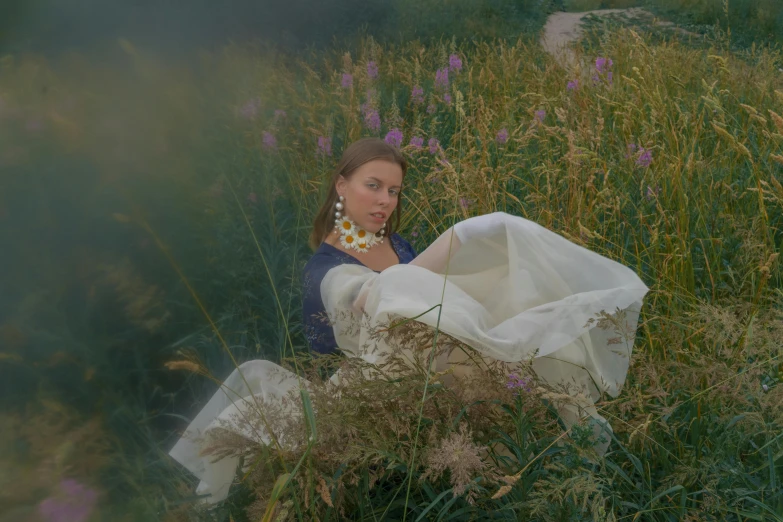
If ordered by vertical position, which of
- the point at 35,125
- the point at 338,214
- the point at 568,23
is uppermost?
the point at 35,125

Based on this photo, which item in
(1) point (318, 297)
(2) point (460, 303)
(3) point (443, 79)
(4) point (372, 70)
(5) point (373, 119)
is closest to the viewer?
(2) point (460, 303)

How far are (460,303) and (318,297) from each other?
42cm

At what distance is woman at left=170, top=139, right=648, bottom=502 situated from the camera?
4.31 feet

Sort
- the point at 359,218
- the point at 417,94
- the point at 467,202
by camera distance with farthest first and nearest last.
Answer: the point at 417,94, the point at 467,202, the point at 359,218

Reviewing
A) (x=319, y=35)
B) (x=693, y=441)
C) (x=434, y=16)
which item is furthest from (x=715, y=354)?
(x=434, y=16)

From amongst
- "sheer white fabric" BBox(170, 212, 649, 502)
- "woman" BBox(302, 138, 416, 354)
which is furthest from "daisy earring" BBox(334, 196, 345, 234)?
"sheer white fabric" BBox(170, 212, 649, 502)

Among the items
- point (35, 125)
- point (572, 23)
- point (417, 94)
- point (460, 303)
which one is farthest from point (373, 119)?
point (572, 23)

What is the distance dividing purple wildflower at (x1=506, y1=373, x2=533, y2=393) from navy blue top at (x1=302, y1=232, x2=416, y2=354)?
1.76ft

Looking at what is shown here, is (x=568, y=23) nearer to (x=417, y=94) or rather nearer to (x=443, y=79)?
(x=443, y=79)

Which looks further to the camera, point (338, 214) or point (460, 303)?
point (338, 214)

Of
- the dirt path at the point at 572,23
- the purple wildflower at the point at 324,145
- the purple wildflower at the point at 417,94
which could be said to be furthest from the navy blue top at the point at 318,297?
the dirt path at the point at 572,23

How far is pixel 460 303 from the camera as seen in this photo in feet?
4.51

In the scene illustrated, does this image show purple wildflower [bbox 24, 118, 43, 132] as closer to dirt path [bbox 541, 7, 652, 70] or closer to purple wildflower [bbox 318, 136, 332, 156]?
purple wildflower [bbox 318, 136, 332, 156]

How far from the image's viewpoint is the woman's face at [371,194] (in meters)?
1.77
